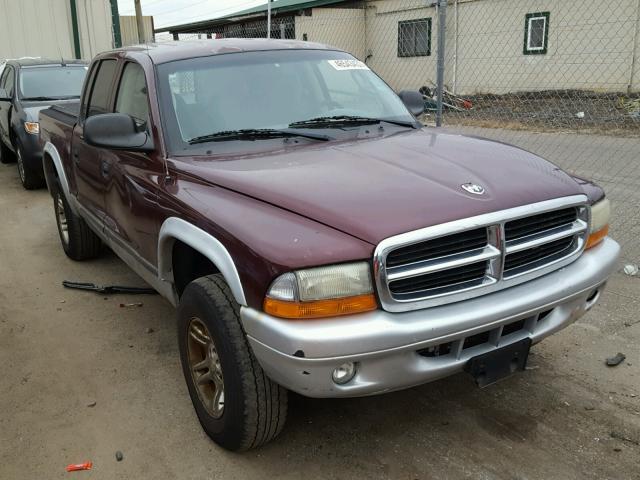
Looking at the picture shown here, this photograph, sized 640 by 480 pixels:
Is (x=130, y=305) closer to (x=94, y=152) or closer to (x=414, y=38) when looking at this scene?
(x=94, y=152)

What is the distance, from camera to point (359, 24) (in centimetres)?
2180

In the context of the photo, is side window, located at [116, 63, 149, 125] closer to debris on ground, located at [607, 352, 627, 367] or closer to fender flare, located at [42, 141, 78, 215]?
fender flare, located at [42, 141, 78, 215]

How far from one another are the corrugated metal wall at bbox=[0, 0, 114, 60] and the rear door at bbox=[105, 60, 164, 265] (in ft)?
45.6

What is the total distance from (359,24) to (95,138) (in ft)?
65.3

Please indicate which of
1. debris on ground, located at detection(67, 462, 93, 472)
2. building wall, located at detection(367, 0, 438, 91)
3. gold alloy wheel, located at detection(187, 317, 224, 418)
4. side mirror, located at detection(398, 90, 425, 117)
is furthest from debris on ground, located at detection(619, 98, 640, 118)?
debris on ground, located at detection(67, 462, 93, 472)

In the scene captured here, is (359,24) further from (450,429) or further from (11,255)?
(450,429)

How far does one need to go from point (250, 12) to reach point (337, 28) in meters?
6.27

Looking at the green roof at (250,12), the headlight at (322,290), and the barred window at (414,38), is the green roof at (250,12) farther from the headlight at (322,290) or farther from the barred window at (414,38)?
the headlight at (322,290)

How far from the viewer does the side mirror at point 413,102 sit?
14.4 ft

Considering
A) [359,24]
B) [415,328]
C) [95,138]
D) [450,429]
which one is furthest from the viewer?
[359,24]

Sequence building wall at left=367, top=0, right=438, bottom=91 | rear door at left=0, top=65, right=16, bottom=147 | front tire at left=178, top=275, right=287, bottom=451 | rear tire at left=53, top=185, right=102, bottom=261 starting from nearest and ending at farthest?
front tire at left=178, top=275, right=287, bottom=451
rear tire at left=53, top=185, right=102, bottom=261
rear door at left=0, top=65, right=16, bottom=147
building wall at left=367, top=0, right=438, bottom=91

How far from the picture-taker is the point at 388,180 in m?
2.75

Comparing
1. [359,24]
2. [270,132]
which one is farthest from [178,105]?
[359,24]

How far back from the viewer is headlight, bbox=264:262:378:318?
90.7 inches
